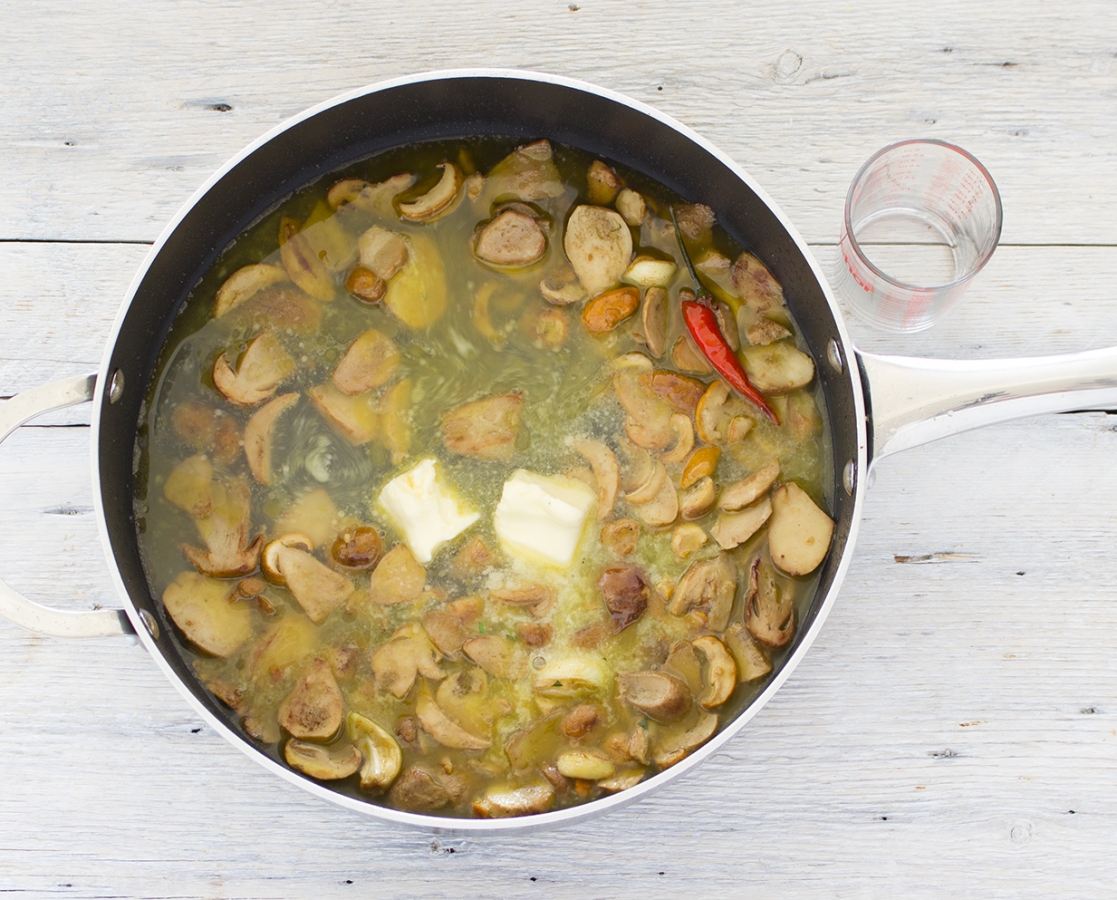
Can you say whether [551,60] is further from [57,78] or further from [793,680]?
[793,680]

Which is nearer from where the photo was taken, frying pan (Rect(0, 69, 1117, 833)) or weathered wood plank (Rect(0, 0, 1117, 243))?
frying pan (Rect(0, 69, 1117, 833))

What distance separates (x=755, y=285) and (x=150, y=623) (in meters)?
1.23

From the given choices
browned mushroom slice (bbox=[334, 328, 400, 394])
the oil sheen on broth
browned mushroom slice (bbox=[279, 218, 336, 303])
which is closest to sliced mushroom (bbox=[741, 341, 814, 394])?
the oil sheen on broth

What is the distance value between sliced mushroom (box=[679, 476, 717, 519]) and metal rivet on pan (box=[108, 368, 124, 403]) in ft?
3.26

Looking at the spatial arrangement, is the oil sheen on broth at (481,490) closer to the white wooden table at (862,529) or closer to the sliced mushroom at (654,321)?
the sliced mushroom at (654,321)

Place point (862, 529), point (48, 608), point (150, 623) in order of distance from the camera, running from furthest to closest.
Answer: point (862, 529) → point (150, 623) → point (48, 608)

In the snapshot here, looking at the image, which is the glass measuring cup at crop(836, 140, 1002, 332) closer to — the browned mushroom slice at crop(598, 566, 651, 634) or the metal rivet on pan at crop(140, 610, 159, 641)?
the browned mushroom slice at crop(598, 566, 651, 634)

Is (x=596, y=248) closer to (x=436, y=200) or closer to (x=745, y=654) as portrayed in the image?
(x=436, y=200)

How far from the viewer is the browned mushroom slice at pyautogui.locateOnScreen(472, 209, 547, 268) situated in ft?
5.37

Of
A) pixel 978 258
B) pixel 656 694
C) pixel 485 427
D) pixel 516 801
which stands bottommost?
pixel 516 801

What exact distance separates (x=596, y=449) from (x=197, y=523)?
0.73 meters

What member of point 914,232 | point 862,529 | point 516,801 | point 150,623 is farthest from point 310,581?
point 914,232

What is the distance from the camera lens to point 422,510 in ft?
5.25

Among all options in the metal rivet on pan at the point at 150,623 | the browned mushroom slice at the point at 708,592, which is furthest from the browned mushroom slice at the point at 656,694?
the metal rivet on pan at the point at 150,623
